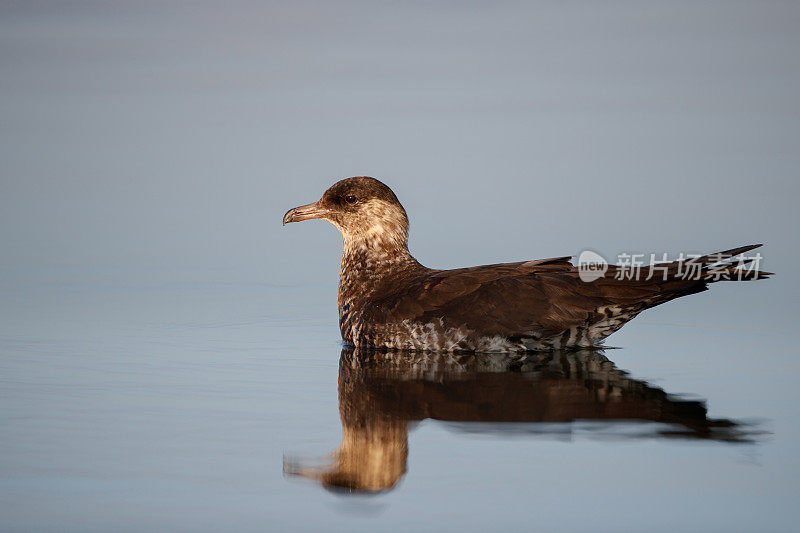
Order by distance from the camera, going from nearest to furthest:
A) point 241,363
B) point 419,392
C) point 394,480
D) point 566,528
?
point 566,528
point 394,480
point 419,392
point 241,363

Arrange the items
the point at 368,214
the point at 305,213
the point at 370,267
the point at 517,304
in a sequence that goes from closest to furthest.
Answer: the point at 517,304
the point at 370,267
the point at 368,214
the point at 305,213

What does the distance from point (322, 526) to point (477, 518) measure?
0.72 meters

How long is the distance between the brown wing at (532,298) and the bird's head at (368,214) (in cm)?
134

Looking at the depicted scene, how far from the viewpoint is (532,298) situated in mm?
9609

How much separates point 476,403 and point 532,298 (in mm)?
2254

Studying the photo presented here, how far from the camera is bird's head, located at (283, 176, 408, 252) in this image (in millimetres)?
11203

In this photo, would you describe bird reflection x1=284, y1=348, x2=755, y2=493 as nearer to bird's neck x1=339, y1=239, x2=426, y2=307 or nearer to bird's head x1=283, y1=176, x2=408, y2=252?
bird's neck x1=339, y1=239, x2=426, y2=307

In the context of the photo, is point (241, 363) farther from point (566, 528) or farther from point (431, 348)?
point (566, 528)

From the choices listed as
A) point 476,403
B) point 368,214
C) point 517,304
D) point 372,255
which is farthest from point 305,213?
point 476,403

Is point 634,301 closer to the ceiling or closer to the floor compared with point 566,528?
closer to the ceiling

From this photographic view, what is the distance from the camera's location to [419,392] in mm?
7977

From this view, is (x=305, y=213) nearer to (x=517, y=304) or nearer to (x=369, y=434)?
(x=517, y=304)

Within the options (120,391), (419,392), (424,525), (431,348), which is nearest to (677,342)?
(431,348)

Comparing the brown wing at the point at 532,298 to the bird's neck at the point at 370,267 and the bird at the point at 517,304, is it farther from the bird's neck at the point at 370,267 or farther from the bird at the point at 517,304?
the bird's neck at the point at 370,267
